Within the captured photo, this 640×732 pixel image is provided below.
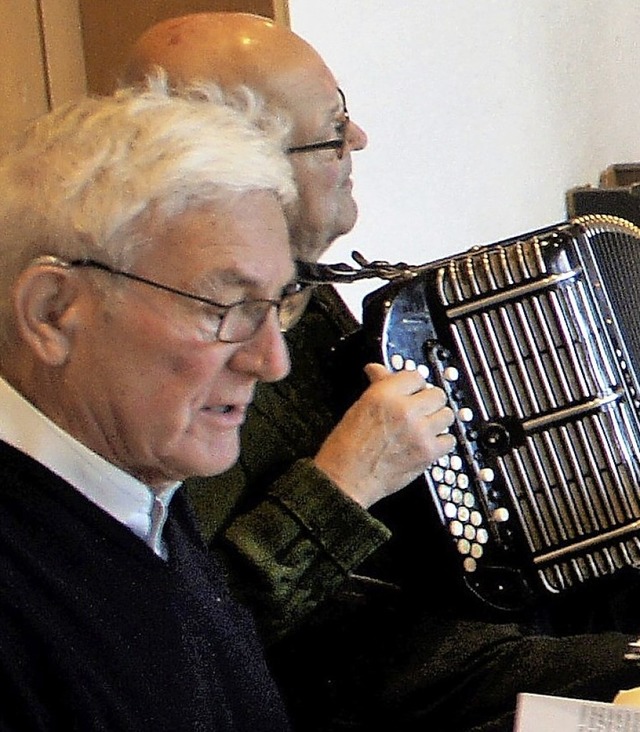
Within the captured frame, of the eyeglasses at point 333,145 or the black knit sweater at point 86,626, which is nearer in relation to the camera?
the black knit sweater at point 86,626

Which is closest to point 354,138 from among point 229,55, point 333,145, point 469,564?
point 333,145

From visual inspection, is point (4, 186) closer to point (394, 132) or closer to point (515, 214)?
point (394, 132)

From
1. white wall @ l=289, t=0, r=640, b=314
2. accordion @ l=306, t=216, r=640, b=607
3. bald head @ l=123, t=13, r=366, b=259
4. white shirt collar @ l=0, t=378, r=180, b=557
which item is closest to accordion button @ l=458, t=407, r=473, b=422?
accordion @ l=306, t=216, r=640, b=607

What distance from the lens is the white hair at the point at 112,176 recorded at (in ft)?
2.99

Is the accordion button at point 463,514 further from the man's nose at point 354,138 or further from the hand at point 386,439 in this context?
the man's nose at point 354,138

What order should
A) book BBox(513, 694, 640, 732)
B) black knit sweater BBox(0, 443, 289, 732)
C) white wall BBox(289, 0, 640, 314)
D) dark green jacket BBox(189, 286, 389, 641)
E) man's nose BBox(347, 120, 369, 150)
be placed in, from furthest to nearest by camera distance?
white wall BBox(289, 0, 640, 314), man's nose BBox(347, 120, 369, 150), dark green jacket BBox(189, 286, 389, 641), book BBox(513, 694, 640, 732), black knit sweater BBox(0, 443, 289, 732)

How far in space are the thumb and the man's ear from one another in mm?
515

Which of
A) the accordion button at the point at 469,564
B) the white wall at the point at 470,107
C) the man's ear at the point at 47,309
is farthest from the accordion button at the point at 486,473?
the white wall at the point at 470,107

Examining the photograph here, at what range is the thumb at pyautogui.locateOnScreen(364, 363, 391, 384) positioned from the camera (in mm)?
1362

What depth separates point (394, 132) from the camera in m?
2.29

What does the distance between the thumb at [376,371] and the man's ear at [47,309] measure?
1.69 ft

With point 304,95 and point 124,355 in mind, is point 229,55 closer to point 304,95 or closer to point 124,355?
point 304,95

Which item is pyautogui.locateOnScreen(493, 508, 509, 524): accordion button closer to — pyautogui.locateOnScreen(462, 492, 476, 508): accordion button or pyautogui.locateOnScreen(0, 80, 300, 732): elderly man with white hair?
pyautogui.locateOnScreen(462, 492, 476, 508): accordion button

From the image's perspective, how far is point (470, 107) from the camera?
2.52 metres
